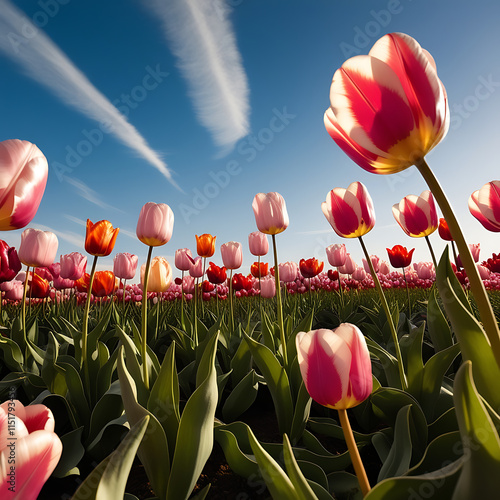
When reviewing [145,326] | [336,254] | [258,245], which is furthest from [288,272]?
[145,326]

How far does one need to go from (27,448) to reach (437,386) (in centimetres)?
170

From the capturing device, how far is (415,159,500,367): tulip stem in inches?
25.4

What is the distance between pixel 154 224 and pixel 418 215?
1.64m

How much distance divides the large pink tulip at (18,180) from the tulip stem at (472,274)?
87 cm

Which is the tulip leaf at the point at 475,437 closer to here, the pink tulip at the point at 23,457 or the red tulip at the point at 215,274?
the pink tulip at the point at 23,457

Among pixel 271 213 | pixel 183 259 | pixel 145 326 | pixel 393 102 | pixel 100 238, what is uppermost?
pixel 183 259

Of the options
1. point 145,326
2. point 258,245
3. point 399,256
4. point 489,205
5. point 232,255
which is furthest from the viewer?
point 399,256

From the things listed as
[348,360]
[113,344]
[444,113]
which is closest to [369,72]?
[444,113]

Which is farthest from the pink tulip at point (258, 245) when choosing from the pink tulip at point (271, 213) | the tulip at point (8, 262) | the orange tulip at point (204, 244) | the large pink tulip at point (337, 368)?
the large pink tulip at point (337, 368)

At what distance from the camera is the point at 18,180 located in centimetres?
76

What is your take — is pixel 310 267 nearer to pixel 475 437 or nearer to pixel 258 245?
pixel 258 245

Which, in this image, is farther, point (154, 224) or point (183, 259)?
point (183, 259)

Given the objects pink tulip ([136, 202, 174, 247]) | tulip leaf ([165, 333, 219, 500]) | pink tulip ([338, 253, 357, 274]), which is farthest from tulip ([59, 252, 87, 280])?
pink tulip ([338, 253, 357, 274])

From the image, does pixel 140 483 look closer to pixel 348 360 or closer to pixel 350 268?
pixel 348 360
